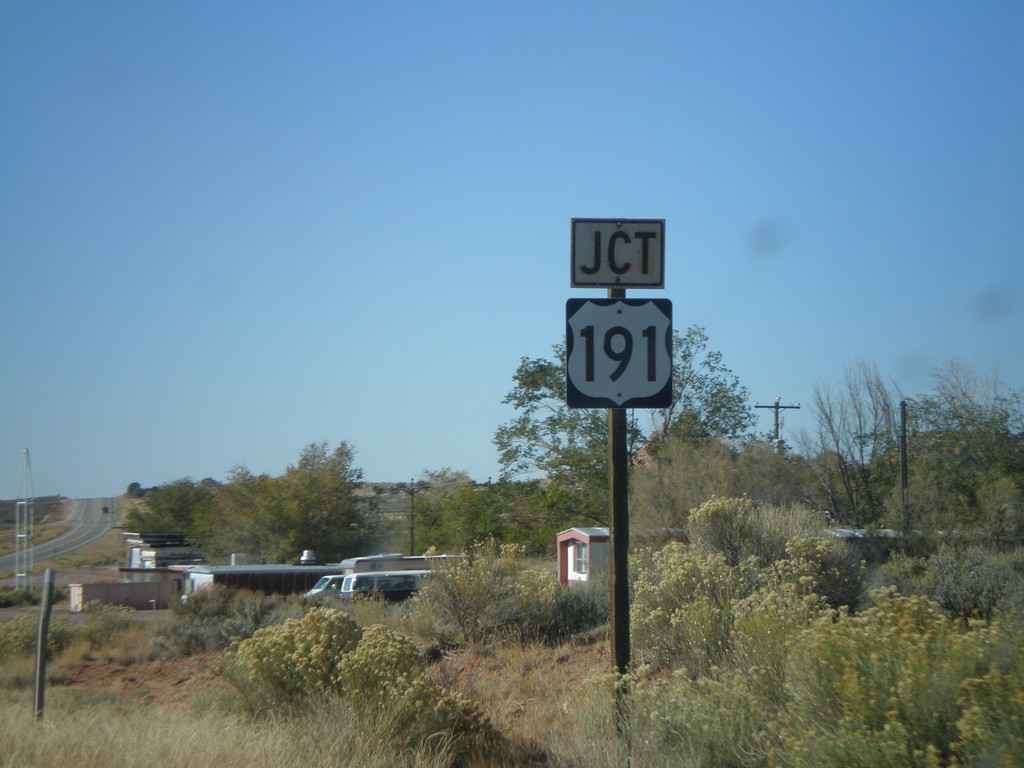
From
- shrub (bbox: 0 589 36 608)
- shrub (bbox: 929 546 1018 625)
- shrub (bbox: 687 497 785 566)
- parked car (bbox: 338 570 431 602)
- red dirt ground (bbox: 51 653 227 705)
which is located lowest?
shrub (bbox: 0 589 36 608)

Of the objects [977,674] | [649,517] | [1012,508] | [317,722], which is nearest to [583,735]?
[317,722]

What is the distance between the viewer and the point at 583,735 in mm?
6539

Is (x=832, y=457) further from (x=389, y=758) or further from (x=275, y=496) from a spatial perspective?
(x=275, y=496)

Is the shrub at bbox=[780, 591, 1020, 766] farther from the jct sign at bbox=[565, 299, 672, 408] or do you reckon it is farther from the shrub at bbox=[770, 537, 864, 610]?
the shrub at bbox=[770, 537, 864, 610]

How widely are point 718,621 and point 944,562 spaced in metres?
→ 6.39

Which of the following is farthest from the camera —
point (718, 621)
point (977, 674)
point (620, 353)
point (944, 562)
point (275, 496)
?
point (275, 496)

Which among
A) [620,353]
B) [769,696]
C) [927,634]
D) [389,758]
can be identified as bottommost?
[389,758]

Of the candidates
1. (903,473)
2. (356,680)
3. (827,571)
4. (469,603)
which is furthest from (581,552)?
(356,680)

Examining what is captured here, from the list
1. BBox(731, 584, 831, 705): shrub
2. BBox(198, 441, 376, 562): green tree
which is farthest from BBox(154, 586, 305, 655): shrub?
BBox(198, 441, 376, 562): green tree

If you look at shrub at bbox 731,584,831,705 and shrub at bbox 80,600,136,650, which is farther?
shrub at bbox 80,600,136,650

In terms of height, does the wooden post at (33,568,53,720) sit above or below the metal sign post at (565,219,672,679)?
below

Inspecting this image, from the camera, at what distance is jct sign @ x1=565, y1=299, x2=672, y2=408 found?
641 centimetres

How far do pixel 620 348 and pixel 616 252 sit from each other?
59 centimetres

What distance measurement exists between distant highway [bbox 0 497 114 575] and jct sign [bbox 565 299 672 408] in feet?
232
